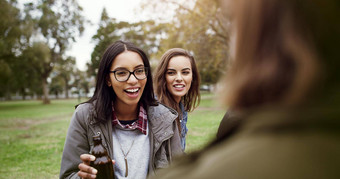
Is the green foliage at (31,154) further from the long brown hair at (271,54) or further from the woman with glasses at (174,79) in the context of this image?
the long brown hair at (271,54)

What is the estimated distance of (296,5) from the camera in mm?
632

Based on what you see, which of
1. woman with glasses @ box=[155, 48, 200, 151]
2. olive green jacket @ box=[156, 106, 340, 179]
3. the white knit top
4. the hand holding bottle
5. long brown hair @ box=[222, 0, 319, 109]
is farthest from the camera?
woman with glasses @ box=[155, 48, 200, 151]

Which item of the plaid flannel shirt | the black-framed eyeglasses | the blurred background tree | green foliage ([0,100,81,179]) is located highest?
the blurred background tree

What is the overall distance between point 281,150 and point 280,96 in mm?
157

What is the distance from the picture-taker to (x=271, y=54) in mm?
684

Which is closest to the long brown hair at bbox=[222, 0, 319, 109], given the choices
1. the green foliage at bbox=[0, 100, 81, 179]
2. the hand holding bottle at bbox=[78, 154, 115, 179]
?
the hand holding bottle at bbox=[78, 154, 115, 179]

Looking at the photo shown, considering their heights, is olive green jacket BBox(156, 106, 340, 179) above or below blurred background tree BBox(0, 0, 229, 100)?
below

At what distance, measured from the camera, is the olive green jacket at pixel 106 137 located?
87.4 inches

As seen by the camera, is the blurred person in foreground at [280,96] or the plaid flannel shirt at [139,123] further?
the plaid flannel shirt at [139,123]

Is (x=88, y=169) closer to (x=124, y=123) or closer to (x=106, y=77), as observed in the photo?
(x=124, y=123)

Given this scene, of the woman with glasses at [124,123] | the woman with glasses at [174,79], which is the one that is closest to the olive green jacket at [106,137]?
the woman with glasses at [124,123]

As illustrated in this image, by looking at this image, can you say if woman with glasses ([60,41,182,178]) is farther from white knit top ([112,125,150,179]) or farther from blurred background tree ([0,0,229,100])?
blurred background tree ([0,0,229,100])

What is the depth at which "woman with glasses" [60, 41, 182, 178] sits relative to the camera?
7.54 ft

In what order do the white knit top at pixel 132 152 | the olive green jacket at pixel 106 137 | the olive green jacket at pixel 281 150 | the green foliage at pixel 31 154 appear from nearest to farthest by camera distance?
the olive green jacket at pixel 281 150 → the olive green jacket at pixel 106 137 → the white knit top at pixel 132 152 → the green foliage at pixel 31 154
